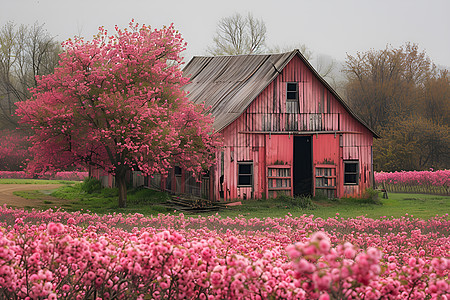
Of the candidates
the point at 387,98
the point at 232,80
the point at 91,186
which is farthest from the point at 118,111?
the point at 387,98

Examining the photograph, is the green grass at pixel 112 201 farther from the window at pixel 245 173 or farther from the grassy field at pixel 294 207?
the window at pixel 245 173

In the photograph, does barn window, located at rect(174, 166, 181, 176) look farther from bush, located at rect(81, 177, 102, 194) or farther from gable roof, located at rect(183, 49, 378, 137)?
bush, located at rect(81, 177, 102, 194)

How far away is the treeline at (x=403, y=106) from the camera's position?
151 feet

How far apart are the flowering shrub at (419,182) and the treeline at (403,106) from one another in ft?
29.8

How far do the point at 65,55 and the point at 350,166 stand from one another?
1538 centimetres

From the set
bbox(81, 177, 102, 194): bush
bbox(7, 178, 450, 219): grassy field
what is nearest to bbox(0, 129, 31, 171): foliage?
bbox(81, 177, 102, 194): bush

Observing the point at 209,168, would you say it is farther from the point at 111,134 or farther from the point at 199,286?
the point at 199,286

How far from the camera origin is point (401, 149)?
45.7m

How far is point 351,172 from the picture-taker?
27.0m

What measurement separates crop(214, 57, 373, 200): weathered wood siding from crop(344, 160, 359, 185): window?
0.24m

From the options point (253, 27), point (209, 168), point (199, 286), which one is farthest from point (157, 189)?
point (253, 27)

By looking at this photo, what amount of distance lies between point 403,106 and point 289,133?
33364 millimetres

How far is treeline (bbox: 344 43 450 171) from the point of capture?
46.2 m

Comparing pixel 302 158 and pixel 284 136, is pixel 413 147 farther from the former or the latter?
pixel 284 136
